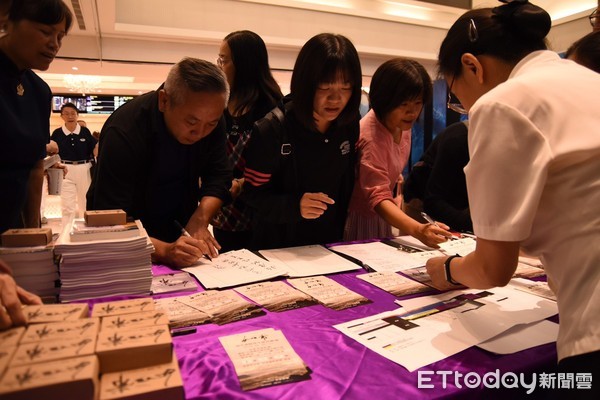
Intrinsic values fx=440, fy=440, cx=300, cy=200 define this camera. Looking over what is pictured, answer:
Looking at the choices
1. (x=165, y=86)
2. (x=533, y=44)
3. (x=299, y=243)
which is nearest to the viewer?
(x=533, y=44)

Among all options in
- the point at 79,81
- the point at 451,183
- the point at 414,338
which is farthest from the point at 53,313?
the point at 79,81

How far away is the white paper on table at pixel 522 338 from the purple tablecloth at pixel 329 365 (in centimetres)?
2

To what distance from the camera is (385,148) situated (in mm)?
2146

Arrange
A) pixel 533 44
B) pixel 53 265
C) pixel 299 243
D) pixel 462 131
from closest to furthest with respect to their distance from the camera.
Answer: pixel 533 44, pixel 53 265, pixel 299 243, pixel 462 131

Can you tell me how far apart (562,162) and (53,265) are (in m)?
1.27

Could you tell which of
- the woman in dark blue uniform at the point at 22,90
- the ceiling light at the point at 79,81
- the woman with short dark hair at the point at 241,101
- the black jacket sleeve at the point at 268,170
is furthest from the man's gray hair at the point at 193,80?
the ceiling light at the point at 79,81

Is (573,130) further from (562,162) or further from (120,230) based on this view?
(120,230)

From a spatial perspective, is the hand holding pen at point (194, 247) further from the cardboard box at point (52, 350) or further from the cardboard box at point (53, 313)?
the cardboard box at point (52, 350)

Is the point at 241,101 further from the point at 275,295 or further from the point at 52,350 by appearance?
the point at 52,350

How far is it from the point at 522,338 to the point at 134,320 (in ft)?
3.07

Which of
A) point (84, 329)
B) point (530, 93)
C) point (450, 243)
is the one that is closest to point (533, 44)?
point (530, 93)

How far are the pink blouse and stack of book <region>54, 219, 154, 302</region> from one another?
112cm

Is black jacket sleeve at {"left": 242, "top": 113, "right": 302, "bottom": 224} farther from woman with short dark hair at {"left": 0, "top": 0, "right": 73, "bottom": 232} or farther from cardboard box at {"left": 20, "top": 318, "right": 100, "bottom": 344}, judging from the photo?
cardboard box at {"left": 20, "top": 318, "right": 100, "bottom": 344}

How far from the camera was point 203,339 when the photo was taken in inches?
41.3
